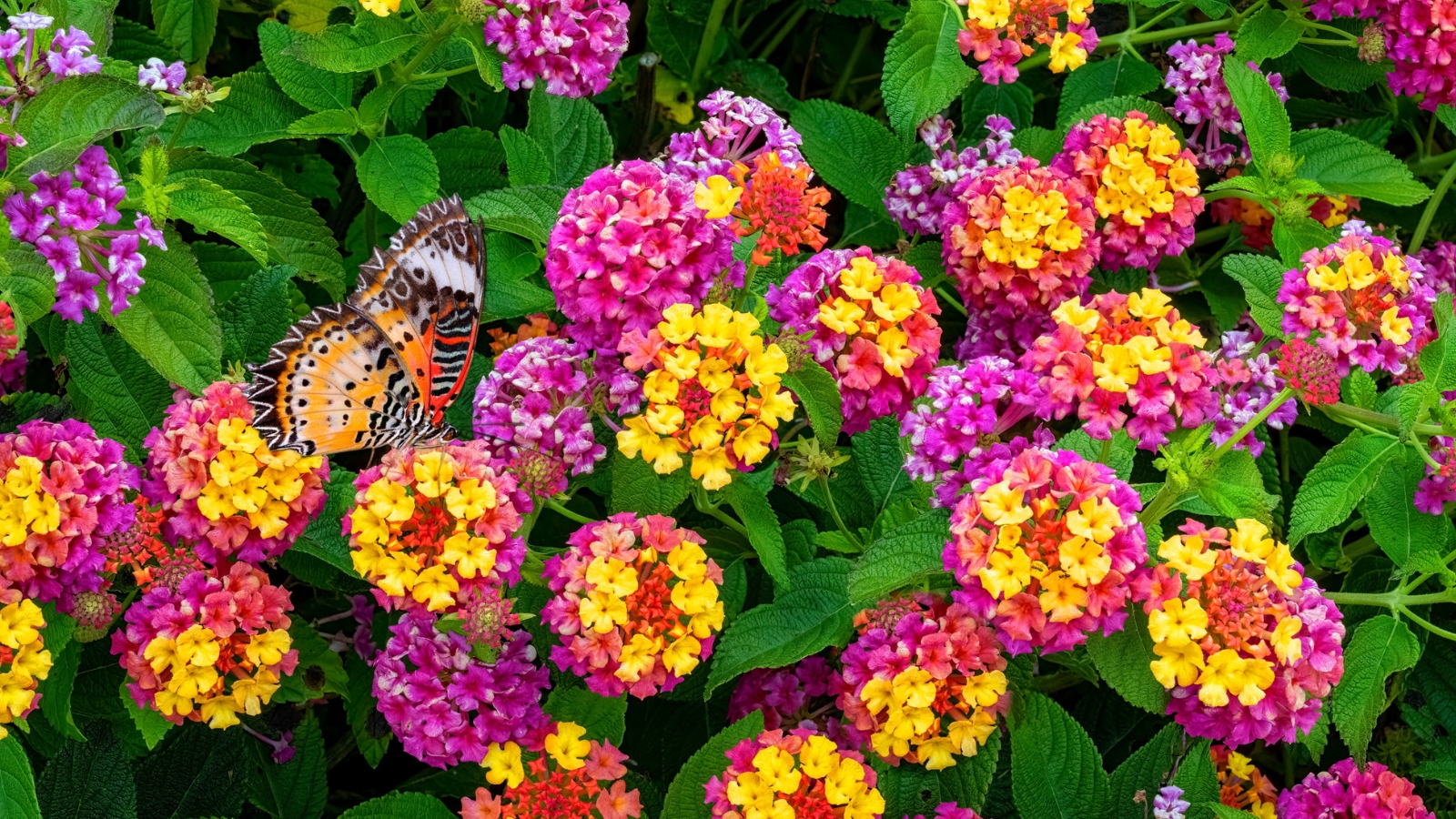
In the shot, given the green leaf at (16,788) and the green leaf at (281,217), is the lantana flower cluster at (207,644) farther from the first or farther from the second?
the green leaf at (281,217)

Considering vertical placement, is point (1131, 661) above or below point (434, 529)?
below

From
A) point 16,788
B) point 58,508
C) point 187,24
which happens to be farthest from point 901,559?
point 187,24

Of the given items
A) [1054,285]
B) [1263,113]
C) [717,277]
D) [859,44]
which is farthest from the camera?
[859,44]

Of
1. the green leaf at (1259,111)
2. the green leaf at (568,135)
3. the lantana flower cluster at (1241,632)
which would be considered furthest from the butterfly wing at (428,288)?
the green leaf at (1259,111)

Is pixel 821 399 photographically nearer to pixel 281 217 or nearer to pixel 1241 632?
pixel 1241 632

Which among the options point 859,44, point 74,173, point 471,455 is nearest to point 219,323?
point 74,173

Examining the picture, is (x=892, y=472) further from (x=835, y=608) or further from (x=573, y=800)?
(x=573, y=800)
